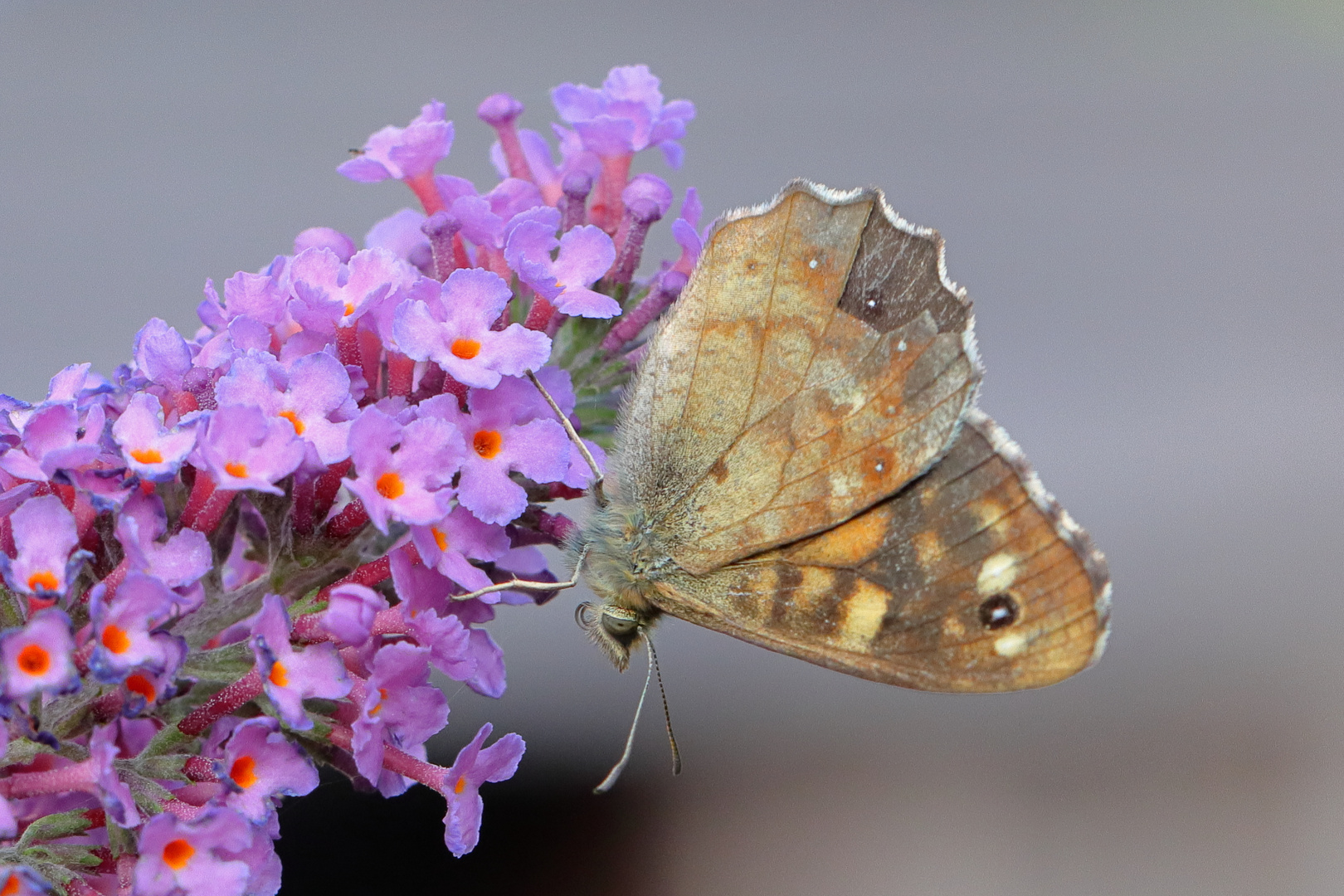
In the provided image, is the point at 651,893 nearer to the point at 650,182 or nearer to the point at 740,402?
the point at 740,402

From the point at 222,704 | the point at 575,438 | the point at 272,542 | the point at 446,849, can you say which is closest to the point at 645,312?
the point at 575,438

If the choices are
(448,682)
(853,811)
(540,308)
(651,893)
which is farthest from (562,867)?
(540,308)

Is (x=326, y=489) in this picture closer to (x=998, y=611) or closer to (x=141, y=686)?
(x=141, y=686)

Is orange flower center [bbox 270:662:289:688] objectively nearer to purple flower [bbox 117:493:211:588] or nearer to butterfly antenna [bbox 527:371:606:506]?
purple flower [bbox 117:493:211:588]

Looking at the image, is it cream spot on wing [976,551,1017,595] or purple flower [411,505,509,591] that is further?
cream spot on wing [976,551,1017,595]

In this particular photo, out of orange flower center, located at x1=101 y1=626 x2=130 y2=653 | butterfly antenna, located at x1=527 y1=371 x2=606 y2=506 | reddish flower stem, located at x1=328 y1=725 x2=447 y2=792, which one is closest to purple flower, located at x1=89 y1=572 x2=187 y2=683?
orange flower center, located at x1=101 y1=626 x2=130 y2=653

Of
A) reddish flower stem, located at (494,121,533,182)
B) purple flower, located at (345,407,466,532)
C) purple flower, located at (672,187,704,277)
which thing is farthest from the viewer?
reddish flower stem, located at (494,121,533,182)
